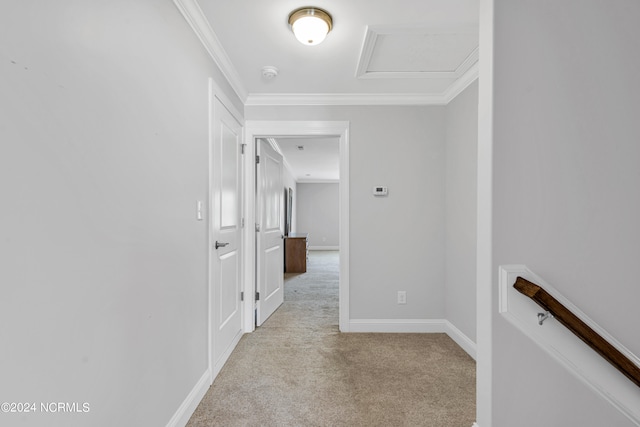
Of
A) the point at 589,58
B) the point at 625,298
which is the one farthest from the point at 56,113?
the point at 625,298

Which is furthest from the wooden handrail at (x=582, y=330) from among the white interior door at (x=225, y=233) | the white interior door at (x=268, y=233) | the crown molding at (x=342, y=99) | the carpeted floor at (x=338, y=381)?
the white interior door at (x=268, y=233)

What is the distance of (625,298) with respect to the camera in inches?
54.6

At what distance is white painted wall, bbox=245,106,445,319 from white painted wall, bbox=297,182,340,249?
25.2 ft

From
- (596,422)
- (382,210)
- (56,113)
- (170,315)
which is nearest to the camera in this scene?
(56,113)

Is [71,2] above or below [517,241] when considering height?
above

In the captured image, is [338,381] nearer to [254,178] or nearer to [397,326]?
[397,326]

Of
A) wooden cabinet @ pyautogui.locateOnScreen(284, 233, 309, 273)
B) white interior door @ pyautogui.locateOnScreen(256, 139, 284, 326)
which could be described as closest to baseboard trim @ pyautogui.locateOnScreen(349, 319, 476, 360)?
white interior door @ pyautogui.locateOnScreen(256, 139, 284, 326)

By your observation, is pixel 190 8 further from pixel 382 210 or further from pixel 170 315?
pixel 382 210

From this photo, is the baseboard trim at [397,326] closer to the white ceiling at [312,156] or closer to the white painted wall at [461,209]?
the white painted wall at [461,209]

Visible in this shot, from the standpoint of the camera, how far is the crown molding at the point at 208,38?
1769 millimetres

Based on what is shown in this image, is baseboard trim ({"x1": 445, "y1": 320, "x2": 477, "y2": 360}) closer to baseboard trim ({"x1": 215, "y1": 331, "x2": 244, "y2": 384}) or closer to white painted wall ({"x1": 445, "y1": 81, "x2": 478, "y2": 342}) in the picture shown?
white painted wall ({"x1": 445, "y1": 81, "x2": 478, "y2": 342})

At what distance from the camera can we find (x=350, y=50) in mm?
2301

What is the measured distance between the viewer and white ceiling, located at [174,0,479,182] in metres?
1.85

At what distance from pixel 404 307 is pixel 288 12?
8.78 ft
